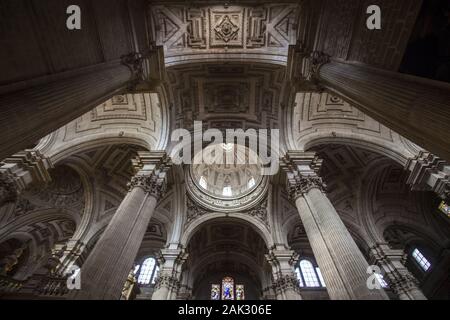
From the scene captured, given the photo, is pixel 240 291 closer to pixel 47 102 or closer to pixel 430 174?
pixel 430 174

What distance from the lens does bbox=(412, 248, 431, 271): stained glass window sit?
43.1 ft

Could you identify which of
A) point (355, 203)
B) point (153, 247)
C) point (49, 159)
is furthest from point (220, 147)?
point (49, 159)

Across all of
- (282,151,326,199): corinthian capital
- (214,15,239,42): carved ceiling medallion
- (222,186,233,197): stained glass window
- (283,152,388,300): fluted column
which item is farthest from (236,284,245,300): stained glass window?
(214,15,239,42): carved ceiling medallion

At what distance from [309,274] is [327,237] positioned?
10686mm

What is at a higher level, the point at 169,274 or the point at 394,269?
the point at 169,274

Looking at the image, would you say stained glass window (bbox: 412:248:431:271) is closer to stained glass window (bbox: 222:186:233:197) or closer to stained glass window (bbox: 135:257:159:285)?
stained glass window (bbox: 222:186:233:197)

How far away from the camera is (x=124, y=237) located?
21.2 feet

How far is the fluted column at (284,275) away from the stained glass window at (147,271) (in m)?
8.14

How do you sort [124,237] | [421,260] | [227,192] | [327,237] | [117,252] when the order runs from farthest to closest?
1. [227,192]
2. [421,260]
3. [327,237]
4. [124,237]
5. [117,252]

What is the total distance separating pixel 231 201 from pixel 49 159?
953 centimetres

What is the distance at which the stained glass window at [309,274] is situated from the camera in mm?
15012

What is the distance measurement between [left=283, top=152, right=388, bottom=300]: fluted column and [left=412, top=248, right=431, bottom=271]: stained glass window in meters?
9.76

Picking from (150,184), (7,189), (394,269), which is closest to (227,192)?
(150,184)

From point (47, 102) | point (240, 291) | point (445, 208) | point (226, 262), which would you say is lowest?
point (47, 102)
